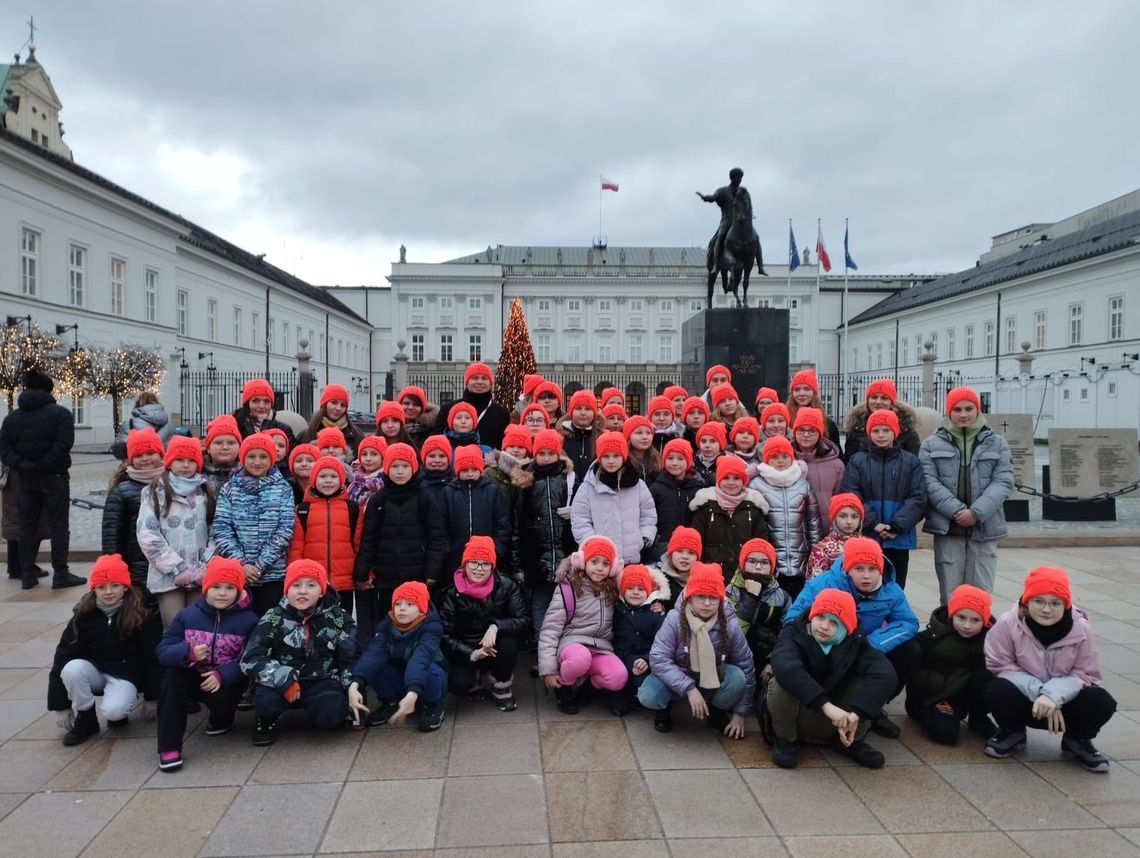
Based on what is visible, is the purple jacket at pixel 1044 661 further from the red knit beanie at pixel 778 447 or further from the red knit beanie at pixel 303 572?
the red knit beanie at pixel 303 572

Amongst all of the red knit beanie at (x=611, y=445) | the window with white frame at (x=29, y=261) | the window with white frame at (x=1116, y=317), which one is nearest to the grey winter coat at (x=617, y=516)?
the red knit beanie at (x=611, y=445)

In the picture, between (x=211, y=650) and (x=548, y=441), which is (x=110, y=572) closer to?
(x=211, y=650)

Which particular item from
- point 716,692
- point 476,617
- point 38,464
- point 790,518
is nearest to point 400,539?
point 476,617

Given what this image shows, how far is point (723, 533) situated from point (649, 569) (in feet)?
1.77

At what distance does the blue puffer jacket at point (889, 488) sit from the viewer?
5172 mm

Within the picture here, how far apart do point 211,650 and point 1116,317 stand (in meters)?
38.0

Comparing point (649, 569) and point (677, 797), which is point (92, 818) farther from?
point (649, 569)

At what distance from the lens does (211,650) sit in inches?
164

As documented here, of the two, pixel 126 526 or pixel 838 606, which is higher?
pixel 126 526

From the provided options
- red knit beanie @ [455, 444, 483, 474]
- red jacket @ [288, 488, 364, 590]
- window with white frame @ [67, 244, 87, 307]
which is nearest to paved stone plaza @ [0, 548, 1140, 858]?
red jacket @ [288, 488, 364, 590]

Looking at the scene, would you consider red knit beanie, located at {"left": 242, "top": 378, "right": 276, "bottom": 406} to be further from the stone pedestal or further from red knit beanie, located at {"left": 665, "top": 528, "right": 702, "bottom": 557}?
the stone pedestal

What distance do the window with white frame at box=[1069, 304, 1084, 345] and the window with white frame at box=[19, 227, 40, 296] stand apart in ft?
131

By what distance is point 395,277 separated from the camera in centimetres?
6412

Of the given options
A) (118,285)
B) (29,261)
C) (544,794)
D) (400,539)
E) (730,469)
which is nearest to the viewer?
(544,794)
